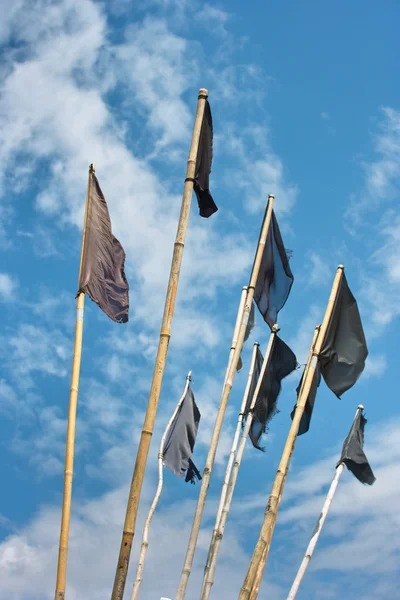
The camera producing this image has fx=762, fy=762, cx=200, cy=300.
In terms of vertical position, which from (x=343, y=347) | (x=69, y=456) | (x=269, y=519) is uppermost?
(x=343, y=347)

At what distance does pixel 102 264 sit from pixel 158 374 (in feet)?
11.5

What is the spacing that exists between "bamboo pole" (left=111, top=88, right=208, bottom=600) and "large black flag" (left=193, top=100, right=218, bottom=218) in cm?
29

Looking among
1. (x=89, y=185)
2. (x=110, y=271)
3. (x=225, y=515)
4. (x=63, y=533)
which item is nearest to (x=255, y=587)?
(x=63, y=533)

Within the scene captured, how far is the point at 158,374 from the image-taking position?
9.94 meters

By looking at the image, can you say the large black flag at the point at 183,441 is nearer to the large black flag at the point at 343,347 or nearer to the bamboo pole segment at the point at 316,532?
the bamboo pole segment at the point at 316,532

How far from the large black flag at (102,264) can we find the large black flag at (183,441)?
7.14 m

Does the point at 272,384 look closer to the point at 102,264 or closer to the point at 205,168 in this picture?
the point at 102,264

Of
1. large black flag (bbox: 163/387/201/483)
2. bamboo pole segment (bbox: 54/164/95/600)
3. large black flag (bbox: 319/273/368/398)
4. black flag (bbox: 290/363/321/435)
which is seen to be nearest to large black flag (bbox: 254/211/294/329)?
large black flag (bbox: 319/273/368/398)

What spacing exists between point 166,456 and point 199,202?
8.72 metres

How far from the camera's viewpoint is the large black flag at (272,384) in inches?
682

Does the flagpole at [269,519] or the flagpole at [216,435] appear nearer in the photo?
the flagpole at [269,519]

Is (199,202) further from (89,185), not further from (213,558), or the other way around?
(213,558)

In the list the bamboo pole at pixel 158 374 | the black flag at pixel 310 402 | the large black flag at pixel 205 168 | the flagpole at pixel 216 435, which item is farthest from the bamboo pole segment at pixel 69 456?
the black flag at pixel 310 402

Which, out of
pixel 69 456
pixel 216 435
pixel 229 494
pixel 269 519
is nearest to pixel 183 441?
pixel 229 494
